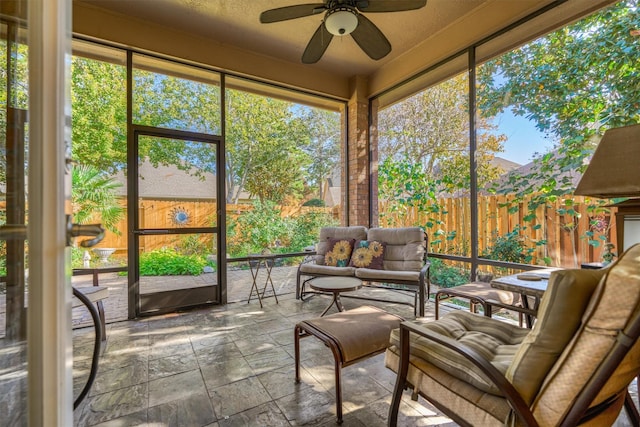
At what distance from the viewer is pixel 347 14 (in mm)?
2240

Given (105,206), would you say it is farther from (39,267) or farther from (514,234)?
(514,234)

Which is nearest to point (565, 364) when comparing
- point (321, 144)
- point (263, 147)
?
point (263, 147)

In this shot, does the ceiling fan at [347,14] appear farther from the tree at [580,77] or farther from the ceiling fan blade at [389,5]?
the tree at [580,77]

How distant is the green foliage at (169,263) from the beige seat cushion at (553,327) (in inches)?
131

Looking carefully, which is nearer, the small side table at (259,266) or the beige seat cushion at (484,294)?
the beige seat cushion at (484,294)

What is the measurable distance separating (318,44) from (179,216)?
2370mm

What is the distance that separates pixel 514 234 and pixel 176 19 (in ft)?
14.0

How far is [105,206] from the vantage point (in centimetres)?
330

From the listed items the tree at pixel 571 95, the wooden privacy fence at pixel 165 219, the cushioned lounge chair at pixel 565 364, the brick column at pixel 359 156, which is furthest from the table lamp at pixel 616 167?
the wooden privacy fence at pixel 165 219

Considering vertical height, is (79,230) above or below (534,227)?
above

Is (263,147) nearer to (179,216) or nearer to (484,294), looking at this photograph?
(179,216)

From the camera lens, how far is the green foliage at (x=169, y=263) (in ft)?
10.9

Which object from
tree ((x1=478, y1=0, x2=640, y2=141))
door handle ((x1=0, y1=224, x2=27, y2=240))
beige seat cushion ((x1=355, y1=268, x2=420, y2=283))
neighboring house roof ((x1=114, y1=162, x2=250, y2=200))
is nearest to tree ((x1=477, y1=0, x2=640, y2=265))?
tree ((x1=478, y1=0, x2=640, y2=141))

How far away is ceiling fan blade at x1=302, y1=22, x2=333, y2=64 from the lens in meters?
2.57
